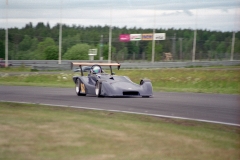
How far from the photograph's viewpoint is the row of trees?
57812 mm

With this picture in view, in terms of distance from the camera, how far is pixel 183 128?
32.6ft

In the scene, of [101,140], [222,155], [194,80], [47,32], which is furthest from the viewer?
[47,32]

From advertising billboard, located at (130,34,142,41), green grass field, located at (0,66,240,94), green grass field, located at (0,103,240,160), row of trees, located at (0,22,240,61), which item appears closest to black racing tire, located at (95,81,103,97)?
green grass field, located at (0,103,240,160)

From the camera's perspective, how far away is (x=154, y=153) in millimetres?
7652

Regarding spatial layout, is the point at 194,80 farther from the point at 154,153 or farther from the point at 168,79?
the point at 154,153

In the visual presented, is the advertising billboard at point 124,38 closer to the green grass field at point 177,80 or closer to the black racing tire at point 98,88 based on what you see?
the green grass field at point 177,80

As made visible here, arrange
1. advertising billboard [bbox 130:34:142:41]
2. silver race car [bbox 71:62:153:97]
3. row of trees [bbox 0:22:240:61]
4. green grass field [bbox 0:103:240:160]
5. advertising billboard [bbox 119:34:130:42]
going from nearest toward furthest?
green grass field [bbox 0:103:240:160]
silver race car [bbox 71:62:153:97]
row of trees [bbox 0:22:240:61]
advertising billboard [bbox 130:34:142:41]
advertising billboard [bbox 119:34:130:42]

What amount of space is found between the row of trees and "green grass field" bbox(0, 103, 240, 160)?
36.3 m

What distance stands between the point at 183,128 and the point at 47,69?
3603 cm

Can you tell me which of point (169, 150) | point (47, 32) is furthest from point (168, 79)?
point (47, 32)

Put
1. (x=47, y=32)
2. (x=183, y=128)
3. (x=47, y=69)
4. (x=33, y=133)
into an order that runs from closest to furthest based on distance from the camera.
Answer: (x=33, y=133) → (x=183, y=128) → (x=47, y=69) → (x=47, y=32)

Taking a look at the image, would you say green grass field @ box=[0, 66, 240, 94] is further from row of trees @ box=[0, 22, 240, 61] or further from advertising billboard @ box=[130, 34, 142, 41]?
advertising billboard @ box=[130, 34, 142, 41]

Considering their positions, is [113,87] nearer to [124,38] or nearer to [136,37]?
[136,37]

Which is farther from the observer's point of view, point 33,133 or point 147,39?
point 147,39
